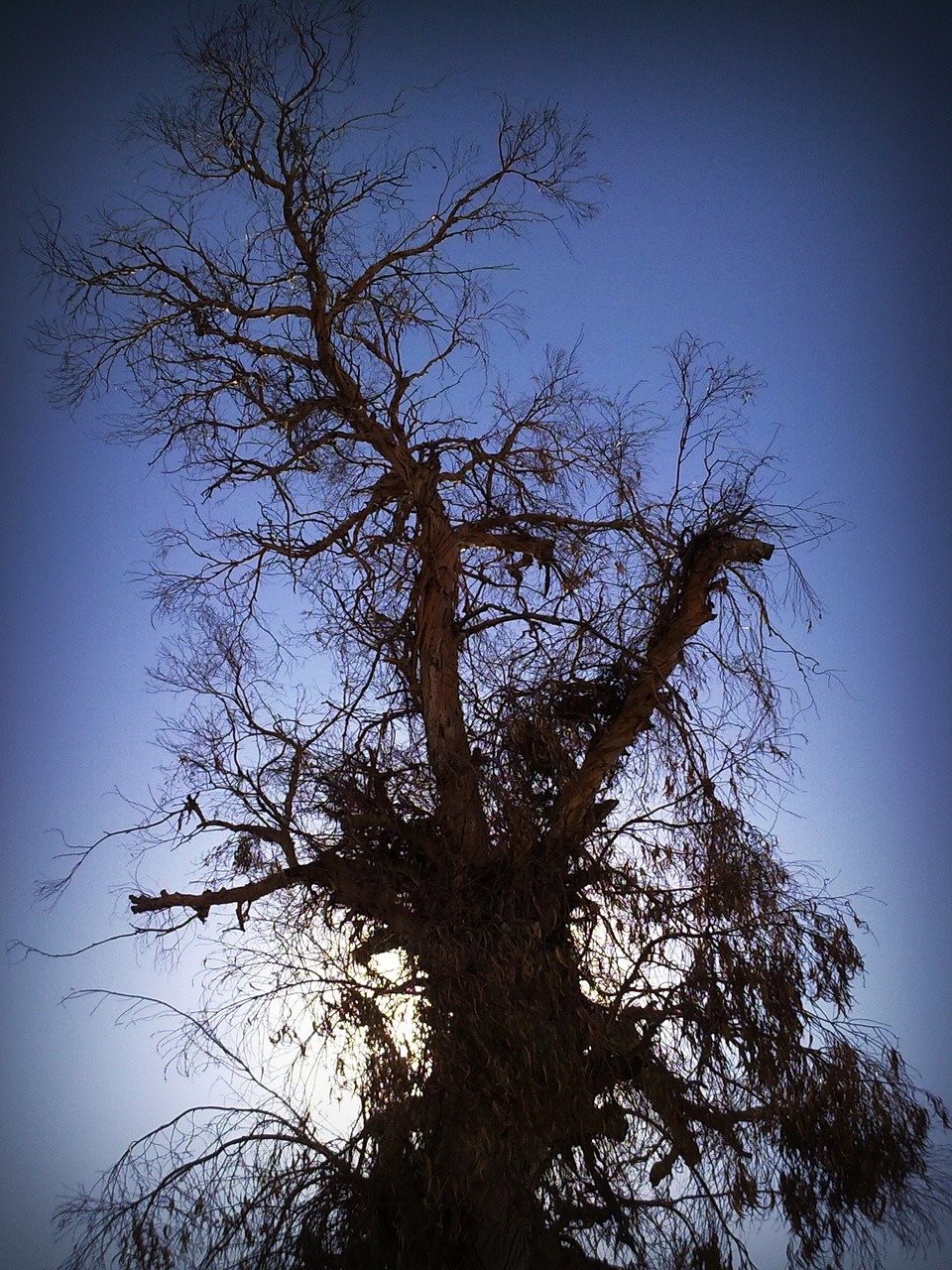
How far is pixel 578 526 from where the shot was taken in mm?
5172

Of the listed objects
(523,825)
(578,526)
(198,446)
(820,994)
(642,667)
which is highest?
(198,446)

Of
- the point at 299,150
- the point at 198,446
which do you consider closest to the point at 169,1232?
the point at 198,446

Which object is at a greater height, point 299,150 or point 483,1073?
point 299,150

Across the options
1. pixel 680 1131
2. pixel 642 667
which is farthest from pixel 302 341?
pixel 680 1131

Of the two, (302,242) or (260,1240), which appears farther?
(302,242)

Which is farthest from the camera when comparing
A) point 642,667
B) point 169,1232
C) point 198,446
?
point 198,446

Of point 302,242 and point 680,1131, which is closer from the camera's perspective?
point 680,1131

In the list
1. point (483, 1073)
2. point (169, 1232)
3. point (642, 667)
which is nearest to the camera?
point (483, 1073)

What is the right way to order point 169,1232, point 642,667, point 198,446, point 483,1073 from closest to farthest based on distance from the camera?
point 483,1073 → point 169,1232 → point 642,667 → point 198,446

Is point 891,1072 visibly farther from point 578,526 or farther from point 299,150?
point 299,150

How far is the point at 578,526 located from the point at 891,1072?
2.23m

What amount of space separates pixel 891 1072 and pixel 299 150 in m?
3.75

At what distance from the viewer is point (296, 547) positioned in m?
5.12

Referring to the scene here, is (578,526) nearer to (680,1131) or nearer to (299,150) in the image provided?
(299,150)
